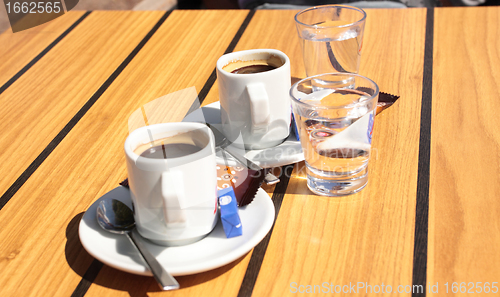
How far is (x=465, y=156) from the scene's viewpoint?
0.62 metres

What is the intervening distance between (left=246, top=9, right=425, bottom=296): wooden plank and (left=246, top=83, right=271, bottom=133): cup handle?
9 centimetres

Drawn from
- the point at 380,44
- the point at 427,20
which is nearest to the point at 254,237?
the point at 380,44

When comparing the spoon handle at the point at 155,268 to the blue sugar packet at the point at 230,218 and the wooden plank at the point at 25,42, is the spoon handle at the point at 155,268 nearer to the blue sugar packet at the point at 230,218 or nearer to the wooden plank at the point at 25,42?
the blue sugar packet at the point at 230,218

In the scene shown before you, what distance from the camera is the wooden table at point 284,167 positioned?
1.54 feet

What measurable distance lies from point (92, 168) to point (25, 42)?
59cm

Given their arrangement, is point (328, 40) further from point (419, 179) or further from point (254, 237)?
point (254, 237)

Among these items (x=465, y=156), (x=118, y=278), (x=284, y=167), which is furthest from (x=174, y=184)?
(x=465, y=156)

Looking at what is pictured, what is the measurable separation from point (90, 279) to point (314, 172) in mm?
284

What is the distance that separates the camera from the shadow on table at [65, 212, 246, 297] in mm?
458

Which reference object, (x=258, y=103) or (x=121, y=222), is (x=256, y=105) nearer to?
(x=258, y=103)

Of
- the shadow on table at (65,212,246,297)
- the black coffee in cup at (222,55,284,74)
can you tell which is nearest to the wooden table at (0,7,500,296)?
the shadow on table at (65,212,246,297)

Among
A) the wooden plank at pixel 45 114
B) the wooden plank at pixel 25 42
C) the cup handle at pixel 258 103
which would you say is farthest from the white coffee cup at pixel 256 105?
the wooden plank at pixel 25 42

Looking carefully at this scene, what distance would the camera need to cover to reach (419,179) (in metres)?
0.59

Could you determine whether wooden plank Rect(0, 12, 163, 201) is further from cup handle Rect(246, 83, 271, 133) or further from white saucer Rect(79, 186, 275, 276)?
cup handle Rect(246, 83, 271, 133)
